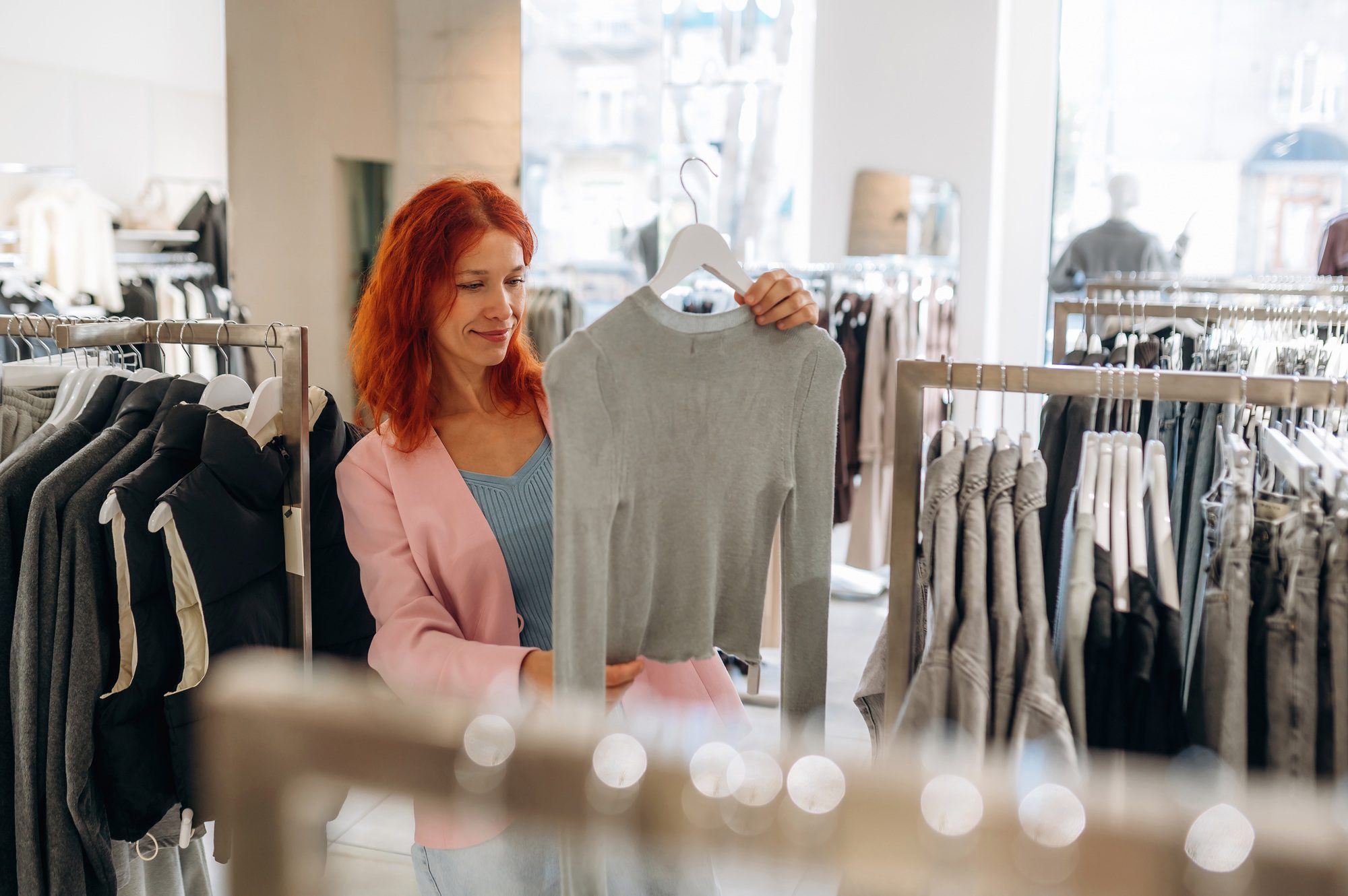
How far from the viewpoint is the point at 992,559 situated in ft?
3.85

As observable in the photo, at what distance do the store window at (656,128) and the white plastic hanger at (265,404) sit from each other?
3.72 meters

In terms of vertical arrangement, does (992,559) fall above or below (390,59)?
below

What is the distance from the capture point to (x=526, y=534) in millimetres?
1488

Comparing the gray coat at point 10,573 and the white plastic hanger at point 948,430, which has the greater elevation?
the white plastic hanger at point 948,430

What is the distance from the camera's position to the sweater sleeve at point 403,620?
4.30 ft

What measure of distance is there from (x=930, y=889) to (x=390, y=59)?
3874 millimetres

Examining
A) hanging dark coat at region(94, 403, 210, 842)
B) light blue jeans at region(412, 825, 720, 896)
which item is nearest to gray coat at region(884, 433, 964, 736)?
light blue jeans at region(412, 825, 720, 896)

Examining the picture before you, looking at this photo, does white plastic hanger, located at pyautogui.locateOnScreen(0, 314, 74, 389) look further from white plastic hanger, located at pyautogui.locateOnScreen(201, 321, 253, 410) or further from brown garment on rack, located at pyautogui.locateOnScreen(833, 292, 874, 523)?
brown garment on rack, located at pyautogui.locateOnScreen(833, 292, 874, 523)

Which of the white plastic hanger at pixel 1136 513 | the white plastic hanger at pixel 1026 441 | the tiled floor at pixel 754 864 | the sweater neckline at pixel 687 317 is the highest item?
the sweater neckline at pixel 687 317

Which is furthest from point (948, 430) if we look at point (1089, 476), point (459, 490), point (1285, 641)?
point (459, 490)

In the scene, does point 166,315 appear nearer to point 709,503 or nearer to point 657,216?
point 657,216

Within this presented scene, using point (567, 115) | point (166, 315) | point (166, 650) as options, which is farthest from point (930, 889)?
point (567, 115)

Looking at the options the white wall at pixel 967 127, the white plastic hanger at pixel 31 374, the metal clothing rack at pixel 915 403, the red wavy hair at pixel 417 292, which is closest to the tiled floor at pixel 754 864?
the metal clothing rack at pixel 915 403

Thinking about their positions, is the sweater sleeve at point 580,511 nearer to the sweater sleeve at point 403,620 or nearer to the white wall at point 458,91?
the sweater sleeve at point 403,620
